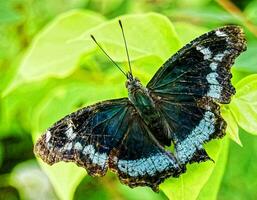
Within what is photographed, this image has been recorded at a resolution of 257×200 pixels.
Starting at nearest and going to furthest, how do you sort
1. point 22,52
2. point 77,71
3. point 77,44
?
1. point 77,44
2. point 77,71
3. point 22,52

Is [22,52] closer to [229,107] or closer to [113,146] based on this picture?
[113,146]

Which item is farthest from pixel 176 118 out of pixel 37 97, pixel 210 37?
pixel 37 97

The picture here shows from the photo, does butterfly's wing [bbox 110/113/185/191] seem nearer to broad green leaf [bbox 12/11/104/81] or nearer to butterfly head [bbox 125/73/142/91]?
butterfly head [bbox 125/73/142/91]

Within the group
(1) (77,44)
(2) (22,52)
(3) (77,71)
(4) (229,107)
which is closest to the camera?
(4) (229,107)

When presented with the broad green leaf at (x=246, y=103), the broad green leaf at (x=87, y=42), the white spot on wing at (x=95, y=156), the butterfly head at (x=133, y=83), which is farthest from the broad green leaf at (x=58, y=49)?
the broad green leaf at (x=246, y=103)

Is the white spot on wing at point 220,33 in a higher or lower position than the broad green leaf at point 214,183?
higher

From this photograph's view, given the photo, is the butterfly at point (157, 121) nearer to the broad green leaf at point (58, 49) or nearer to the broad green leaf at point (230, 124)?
the broad green leaf at point (230, 124)

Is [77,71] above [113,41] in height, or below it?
below

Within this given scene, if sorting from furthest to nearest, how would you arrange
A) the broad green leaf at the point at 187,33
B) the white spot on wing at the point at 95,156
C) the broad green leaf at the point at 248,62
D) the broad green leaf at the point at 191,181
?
the broad green leaf at the point at 187,33 → the broad green leaf at the point at 248,62 → the white spot on wing at the point at 95,156 → the broad green leaf at the point at 191,181
